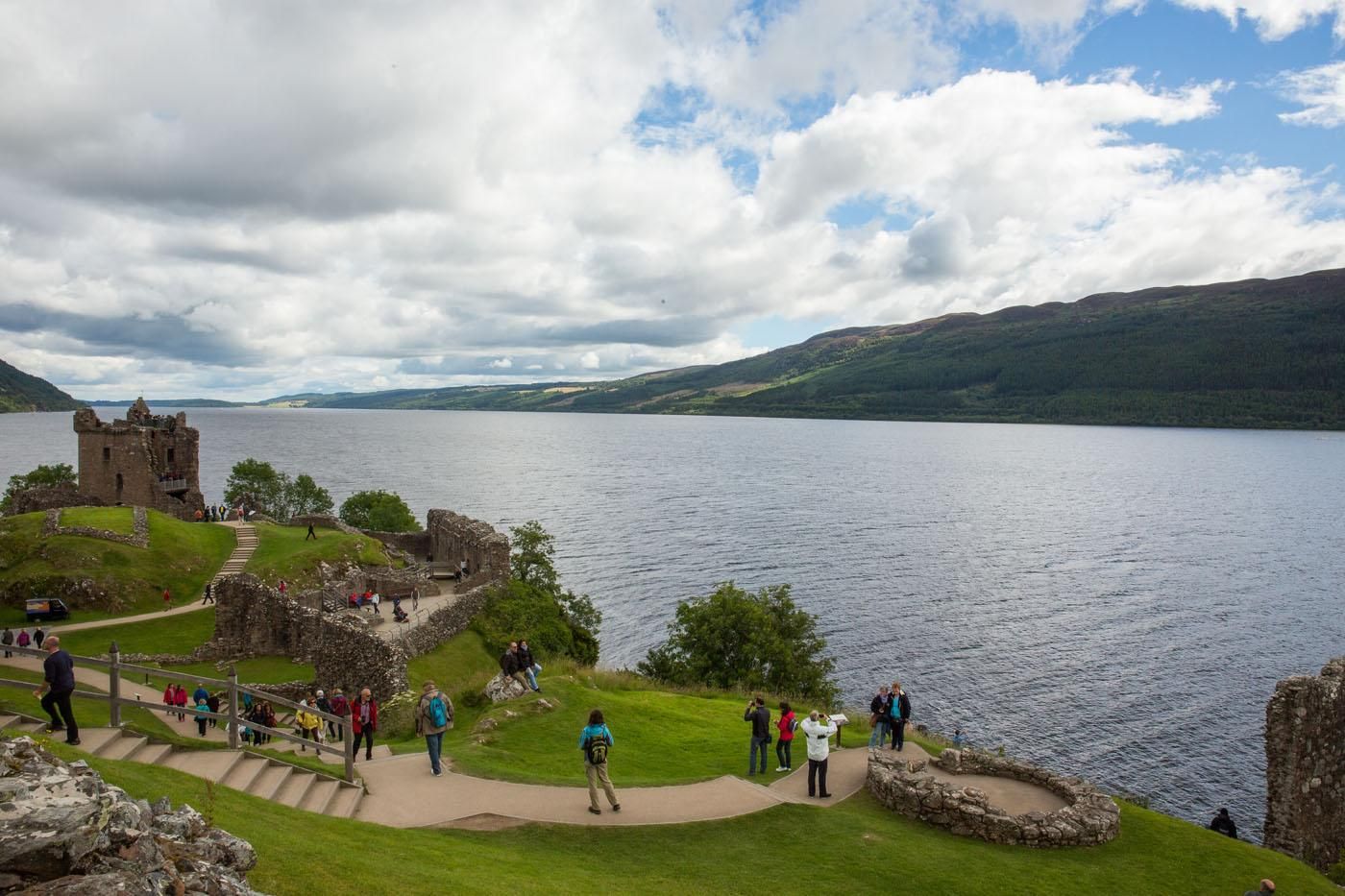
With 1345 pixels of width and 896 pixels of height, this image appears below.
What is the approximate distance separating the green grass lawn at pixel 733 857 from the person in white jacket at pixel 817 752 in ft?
3.07

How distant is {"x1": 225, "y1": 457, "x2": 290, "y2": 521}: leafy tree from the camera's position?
98312mm

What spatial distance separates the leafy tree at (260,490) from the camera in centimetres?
9831

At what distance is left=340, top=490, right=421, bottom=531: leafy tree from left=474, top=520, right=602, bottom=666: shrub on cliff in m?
35.9

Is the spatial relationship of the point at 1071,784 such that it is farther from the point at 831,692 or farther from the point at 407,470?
the point at 407,470

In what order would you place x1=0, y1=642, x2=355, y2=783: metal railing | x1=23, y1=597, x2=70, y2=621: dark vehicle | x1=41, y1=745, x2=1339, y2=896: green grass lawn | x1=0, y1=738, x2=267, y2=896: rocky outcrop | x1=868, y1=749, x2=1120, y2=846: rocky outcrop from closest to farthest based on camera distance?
x1=0, y1=738, x2=267, y2=896: rocky outcrop
x1=41, y1=745, x2=1339, y2=896: green grass lawn
x1=0, y1=642, x2=355, y2=783: metal railing
x1=868, y1=749, x2=1120, y2=846: rocky outcrop
x1=23, y1=597, x2=70, y2=621: dark vehicle

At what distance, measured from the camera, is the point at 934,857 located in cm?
1792

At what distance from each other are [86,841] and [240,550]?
5282cm

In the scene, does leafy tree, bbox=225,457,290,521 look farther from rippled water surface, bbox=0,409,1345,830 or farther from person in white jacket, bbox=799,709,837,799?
person in white jacket, bbox=799,709,837,799

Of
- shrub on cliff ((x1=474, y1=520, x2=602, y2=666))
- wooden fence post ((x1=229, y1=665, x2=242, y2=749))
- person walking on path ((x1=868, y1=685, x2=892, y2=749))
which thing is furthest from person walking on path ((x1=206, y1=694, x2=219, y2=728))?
person walking on path ((x1=868, y1=685, x2=892, y2=749))

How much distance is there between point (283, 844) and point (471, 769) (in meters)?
9.27

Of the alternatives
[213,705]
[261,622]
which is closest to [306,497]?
[261,622]

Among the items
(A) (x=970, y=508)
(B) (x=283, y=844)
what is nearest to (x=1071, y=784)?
(B) (x=283, y=844)

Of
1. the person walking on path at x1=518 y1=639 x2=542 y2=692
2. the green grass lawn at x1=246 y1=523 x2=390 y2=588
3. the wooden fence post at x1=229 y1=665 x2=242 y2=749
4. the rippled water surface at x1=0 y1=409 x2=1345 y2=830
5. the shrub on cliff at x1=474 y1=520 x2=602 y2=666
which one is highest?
the wooden fence post at x1=229 y1=665 x2=242 y2=749

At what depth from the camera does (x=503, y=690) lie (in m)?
29.9
